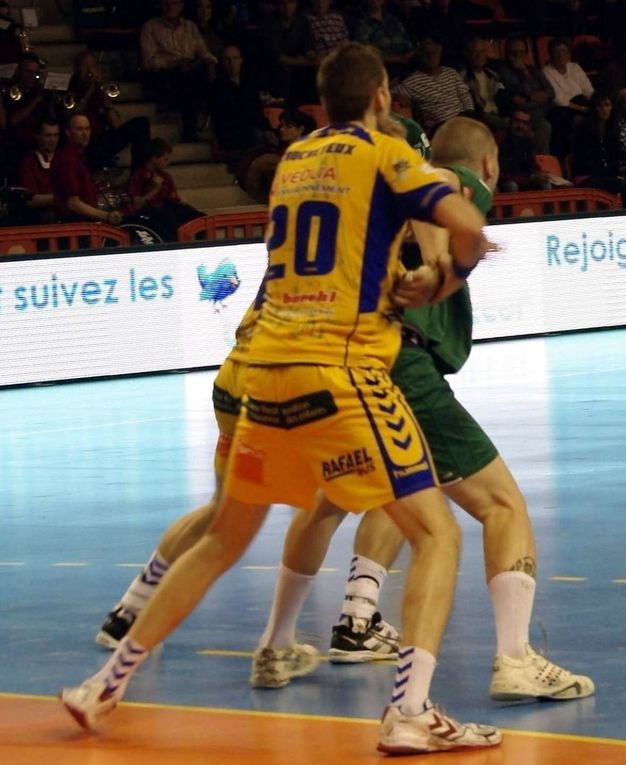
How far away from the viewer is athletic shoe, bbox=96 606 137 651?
6.48 meters

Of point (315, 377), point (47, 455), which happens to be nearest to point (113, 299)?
point (47, 455)

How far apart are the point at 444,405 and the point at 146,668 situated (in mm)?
1367

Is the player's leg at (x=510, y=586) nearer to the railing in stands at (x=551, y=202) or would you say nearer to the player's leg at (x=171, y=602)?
the player's leg at (x=171, y=602)

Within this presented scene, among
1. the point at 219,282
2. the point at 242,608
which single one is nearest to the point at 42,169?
the point at 219,282

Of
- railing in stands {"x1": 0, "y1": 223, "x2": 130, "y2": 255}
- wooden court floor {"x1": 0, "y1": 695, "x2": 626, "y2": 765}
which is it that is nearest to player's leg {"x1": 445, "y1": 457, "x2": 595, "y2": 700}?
wooden court floor {"x1": 0, "y1": 695, "x2": 626, "y2": 765}

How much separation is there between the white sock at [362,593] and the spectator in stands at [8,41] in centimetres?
1389

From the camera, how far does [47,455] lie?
1189 centimetres

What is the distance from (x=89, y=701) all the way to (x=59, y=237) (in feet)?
38.4

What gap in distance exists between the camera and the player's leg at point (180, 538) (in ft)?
20.0

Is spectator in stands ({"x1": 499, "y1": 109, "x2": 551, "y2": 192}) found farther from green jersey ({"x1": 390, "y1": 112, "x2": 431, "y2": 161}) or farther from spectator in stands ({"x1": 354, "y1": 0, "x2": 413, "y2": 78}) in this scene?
green jersey ({"x1": 390, "y1": 112, "x2": 431, "y2": 161})

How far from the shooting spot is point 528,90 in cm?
2230

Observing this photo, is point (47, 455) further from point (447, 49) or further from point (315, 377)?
point (447, 49)

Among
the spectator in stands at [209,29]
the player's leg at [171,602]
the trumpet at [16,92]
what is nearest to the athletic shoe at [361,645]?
the player's leg at [171,602]

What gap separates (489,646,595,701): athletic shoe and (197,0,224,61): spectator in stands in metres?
16.0
